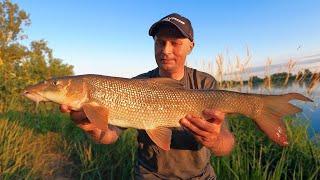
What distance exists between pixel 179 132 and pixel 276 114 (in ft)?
2.55

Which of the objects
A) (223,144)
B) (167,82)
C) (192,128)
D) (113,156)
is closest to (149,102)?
(167,82)

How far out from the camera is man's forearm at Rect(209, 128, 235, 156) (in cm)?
297

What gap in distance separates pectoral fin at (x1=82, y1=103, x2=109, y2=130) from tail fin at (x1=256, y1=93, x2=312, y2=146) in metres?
1.07

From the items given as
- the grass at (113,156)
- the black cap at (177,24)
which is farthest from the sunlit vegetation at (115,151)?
the black cap at (177,24)

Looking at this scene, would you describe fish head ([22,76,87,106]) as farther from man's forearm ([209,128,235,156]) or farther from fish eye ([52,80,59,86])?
man's forearm ([209,128,235,156])

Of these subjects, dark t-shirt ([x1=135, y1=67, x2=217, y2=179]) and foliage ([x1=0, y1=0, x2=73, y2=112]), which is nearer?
dark t-shirt ([x1=135, y1=67, x2=217, y2=179])

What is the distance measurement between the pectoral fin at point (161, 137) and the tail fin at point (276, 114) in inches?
25.5

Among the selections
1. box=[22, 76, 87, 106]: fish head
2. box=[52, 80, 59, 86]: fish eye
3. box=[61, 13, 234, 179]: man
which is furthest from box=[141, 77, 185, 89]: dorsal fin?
box=[52, 80, 59, 86]: fish eye

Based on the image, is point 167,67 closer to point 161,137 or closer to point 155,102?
point 155,102

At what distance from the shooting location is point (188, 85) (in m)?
3.28

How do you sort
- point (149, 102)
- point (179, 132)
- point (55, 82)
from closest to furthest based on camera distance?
point (149, 102), point (55, 82), point (179, 132)

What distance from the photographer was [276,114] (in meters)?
2.75

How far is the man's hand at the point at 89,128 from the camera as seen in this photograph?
9.57 feet

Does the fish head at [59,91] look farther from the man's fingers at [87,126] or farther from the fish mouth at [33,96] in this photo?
the man's fingers at [87,126]
